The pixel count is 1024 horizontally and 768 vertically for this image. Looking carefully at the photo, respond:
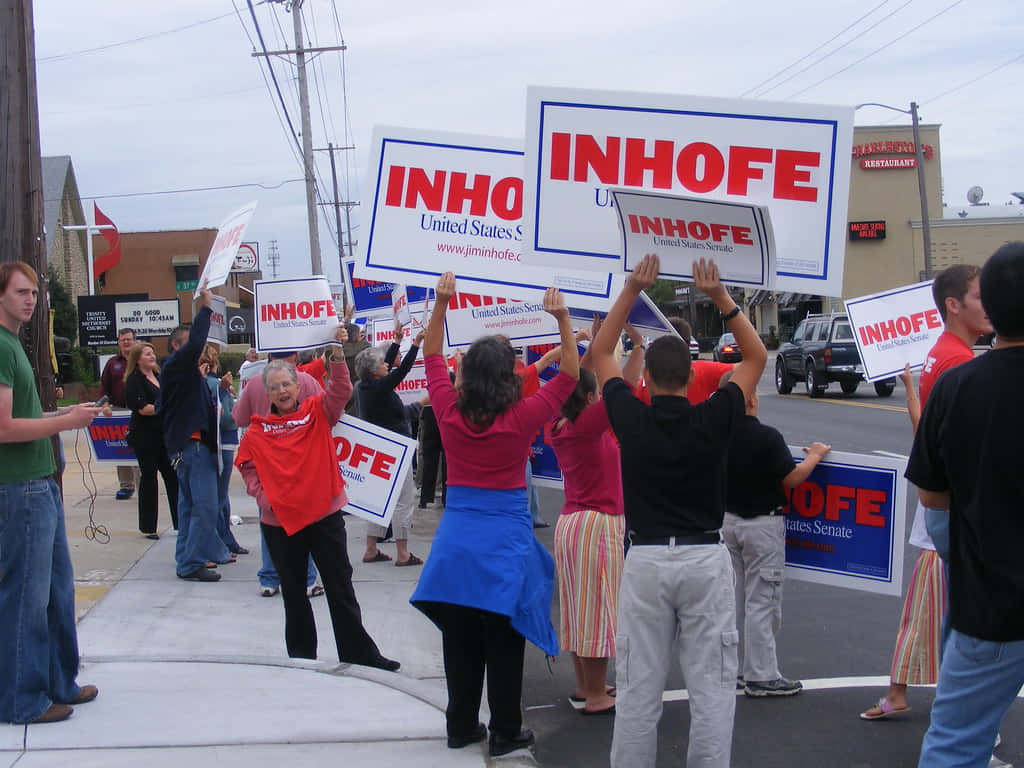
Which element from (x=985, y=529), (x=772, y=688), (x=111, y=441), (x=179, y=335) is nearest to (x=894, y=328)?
(x=772, y=688)

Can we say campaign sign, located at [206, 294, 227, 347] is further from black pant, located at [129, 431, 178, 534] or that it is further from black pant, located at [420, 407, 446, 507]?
black pant, located at [420, 407, 446, 507]

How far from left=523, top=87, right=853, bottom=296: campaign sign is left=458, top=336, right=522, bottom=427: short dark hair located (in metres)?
0.77

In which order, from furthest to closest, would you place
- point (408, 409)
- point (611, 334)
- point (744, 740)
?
point (408, 409), point (744, 740), point (611, 334)

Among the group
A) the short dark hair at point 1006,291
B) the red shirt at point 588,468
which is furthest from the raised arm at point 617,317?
the short dark hair at point 1006,291

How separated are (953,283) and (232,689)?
12.7 feet

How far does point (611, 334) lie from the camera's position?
4098 millimetres

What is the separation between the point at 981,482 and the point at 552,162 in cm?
265

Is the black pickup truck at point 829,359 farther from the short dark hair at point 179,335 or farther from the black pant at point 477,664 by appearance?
the black pant at point 477,664

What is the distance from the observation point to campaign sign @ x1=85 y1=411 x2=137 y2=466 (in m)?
11.0

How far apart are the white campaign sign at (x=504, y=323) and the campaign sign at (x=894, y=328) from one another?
2.02m

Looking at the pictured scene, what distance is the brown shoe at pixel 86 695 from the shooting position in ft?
16.0

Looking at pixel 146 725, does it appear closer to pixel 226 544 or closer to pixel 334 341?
pixel 334 341

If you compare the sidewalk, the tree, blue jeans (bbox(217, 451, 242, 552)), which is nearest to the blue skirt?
the sidewalk

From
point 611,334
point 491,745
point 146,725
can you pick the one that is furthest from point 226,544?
point 611,334
